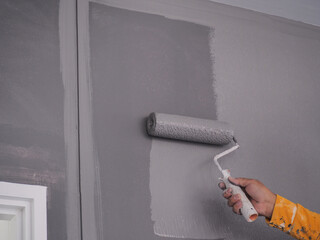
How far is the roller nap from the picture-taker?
5.78 ft

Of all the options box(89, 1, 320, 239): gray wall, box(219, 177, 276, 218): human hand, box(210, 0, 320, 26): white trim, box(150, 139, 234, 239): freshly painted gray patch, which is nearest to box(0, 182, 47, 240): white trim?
box(89, 1, 320, 239): gray wall

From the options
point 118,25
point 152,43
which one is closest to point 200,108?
point 152,43

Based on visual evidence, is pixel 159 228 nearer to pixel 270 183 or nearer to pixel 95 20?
pixel 270 183

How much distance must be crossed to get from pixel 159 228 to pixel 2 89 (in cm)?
73

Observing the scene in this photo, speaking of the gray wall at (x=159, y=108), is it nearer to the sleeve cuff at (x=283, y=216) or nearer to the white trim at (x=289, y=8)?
the white trim at (x=289, y=8)

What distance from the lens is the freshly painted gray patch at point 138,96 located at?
5.62 feet

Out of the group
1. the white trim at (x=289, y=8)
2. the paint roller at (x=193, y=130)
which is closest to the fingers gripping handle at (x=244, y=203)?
the paint roller at (x=193, y=130)

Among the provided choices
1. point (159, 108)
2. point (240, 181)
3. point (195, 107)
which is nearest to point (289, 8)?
point (195, 107)

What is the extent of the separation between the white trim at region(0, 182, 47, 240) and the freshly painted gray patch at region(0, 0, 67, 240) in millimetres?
51

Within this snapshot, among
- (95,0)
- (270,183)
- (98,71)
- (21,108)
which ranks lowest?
(270,183)

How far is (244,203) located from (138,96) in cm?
58

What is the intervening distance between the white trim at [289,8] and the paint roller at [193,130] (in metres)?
0.75

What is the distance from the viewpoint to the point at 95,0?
2000 mm

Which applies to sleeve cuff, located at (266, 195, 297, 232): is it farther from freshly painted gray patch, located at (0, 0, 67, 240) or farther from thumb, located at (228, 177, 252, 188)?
freshly painted gray patch, located at (0, 0, 67, 240)
